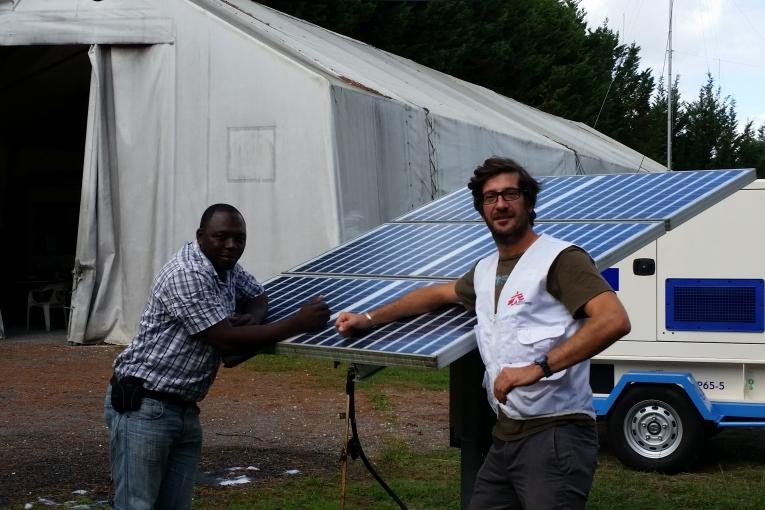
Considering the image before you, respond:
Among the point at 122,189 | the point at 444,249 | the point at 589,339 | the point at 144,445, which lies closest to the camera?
the point at 589,339

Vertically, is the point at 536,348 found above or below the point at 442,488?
above

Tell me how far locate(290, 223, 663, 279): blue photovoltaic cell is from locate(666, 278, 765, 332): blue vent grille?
3151mm

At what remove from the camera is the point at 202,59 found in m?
14.7

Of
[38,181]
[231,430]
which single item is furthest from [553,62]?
[231,430]

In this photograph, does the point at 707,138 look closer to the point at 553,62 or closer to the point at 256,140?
the point at 553,62

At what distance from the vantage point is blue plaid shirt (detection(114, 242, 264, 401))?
4180 mm

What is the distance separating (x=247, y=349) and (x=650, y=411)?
15.6ft

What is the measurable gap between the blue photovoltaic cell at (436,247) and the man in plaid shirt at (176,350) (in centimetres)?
73

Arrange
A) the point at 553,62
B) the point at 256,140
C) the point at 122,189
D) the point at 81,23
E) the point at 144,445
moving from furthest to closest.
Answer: the point at 553,62
the point at 122,189
the point at 81,23
the point at 256,140
the point at 144,445

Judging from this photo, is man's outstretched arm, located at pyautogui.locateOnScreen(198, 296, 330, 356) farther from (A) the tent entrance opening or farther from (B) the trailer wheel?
(A) the tent entrance opening

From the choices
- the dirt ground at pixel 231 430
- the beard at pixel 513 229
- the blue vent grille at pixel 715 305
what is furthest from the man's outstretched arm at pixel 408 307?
the blue vent grille at pixel 715 305

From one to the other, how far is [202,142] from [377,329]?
35.8 feet

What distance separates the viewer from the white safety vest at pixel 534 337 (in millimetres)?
3605

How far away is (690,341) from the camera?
8078mm
